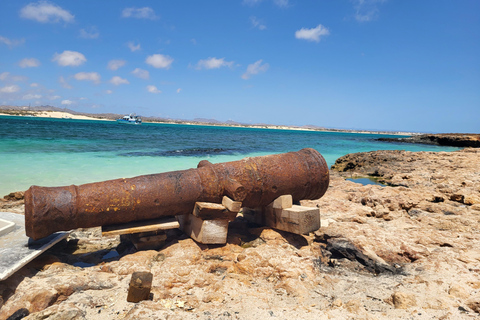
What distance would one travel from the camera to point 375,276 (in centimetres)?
353

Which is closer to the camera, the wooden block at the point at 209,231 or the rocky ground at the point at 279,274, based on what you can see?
the rocky ground at the point at 279,274

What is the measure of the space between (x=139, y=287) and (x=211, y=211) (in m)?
1.29

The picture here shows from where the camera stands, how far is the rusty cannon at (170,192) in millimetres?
3441

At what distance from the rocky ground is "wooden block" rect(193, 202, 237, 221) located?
448 millimetres

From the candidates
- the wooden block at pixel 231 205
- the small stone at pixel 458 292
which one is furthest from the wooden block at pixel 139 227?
the small stone at pixel 458 292

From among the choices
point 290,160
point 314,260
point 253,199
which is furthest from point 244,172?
point 314,260

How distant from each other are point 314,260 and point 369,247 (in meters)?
0.85

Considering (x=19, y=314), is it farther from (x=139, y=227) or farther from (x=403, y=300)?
(x=403, y=300)

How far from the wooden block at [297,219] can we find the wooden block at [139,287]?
6.67 ft

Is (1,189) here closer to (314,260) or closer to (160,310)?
(160,310)

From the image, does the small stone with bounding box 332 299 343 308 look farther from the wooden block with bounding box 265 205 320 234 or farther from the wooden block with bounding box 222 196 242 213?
the wooden block with bounding box 222 196 242 213

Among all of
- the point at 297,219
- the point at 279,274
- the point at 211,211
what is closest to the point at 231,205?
the point at 211,211

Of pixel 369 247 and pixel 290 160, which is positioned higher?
pixel 290 160

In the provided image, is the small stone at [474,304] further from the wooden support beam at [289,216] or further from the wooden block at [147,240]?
the wooden block at [147,240]
